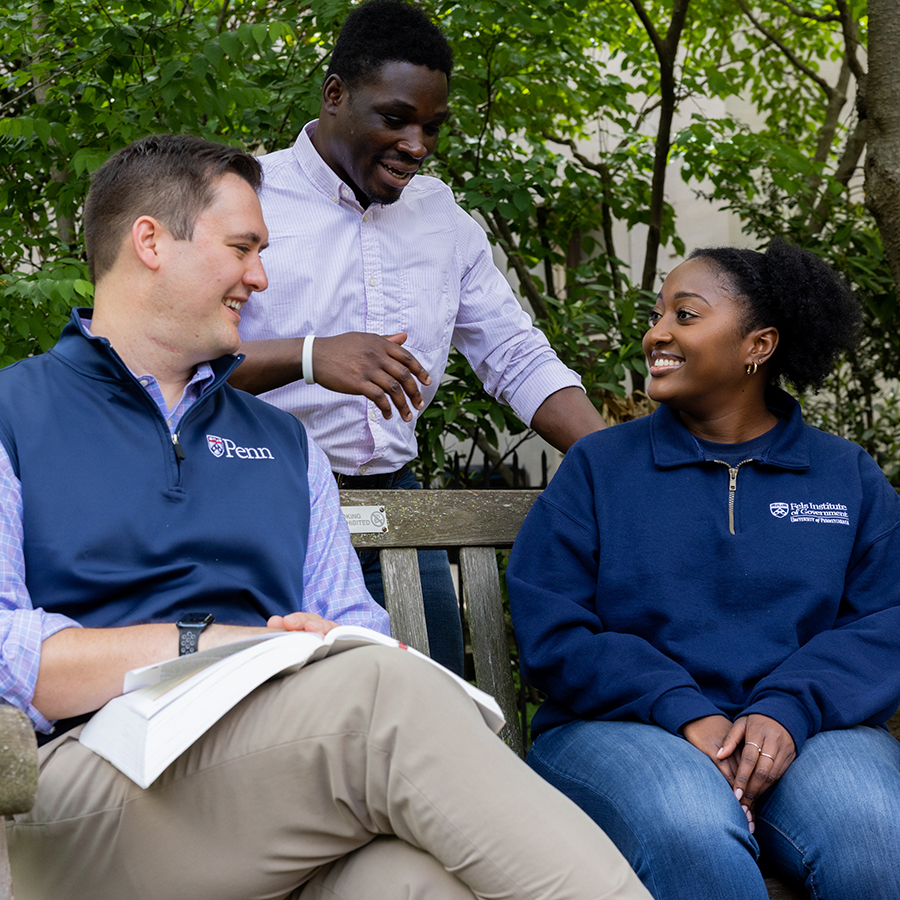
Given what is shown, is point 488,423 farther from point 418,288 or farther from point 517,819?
point 517,819

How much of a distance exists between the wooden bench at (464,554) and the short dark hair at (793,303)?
82cm

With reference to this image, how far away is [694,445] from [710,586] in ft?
1.24

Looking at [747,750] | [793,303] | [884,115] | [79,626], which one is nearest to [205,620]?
[79,626]

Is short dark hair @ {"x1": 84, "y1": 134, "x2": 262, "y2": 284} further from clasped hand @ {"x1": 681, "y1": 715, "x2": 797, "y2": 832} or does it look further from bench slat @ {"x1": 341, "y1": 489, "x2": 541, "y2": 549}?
clasped hand @ {"x1": 681, "y1": 715, "x2": 797, "y2": 832}

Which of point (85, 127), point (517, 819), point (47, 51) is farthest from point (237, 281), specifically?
point (47, 51)

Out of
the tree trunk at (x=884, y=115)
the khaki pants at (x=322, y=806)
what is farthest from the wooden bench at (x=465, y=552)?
the tree trunk at (x=884, y=115)

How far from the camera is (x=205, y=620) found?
1897 mm

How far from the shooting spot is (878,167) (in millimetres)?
3721

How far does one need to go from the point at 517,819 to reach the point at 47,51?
4093 millimetres

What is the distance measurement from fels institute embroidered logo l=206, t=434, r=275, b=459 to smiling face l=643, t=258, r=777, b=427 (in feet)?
3.40

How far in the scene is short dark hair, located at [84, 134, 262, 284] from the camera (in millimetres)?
2270

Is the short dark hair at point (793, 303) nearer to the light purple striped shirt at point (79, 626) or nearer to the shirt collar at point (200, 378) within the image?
the light purple striped shirt at point (79, 626)

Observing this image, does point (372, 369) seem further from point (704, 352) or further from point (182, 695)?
point (182, 695)

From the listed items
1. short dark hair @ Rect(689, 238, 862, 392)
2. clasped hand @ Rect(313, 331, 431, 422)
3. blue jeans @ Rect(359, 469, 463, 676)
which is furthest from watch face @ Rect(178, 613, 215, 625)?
short dark hair @ Rect(689, 238, 862, 392)
